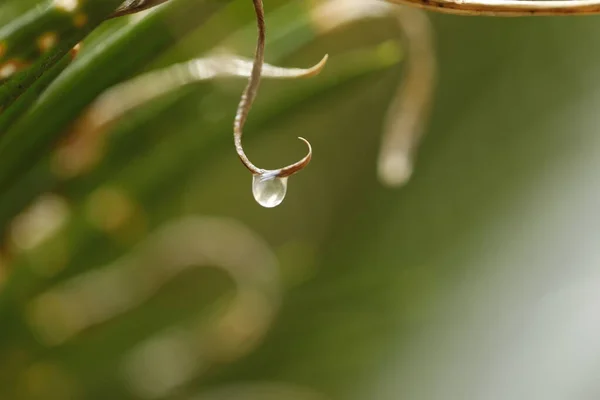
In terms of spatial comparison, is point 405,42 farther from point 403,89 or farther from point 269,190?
point 269,190

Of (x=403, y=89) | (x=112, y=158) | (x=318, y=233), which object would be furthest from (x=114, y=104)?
(x=318, y=233)

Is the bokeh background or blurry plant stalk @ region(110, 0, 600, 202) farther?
the bokeh background

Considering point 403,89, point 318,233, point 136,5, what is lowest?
point 318,233

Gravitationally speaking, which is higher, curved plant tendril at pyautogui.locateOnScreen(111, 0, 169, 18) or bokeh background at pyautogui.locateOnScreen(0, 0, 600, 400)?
curved plant tendril at pyautogui.locateOnScreen(111, 0, 169, 18)

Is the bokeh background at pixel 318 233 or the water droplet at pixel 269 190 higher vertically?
the water droplet at pixel 269 190

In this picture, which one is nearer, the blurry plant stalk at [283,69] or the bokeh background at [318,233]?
the blurry plant stalk at [283,69]

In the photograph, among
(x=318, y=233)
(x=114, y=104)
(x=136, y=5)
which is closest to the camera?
(x=136, y=5)

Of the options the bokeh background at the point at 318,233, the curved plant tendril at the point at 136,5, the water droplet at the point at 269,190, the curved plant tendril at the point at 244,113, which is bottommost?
the bokeh background at the point at 318,233

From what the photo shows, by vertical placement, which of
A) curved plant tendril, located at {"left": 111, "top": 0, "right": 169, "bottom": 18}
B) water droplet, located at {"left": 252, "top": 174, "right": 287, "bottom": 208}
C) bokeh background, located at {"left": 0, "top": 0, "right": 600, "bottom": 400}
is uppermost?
curved plant tendril, located at {"left": 111, "top": 0, "right": 169, "bottom": 18}

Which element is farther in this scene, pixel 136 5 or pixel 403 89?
pixel 403 89
